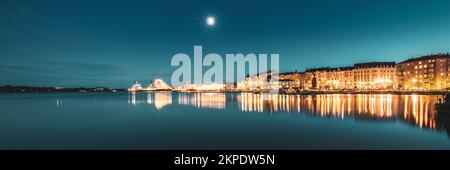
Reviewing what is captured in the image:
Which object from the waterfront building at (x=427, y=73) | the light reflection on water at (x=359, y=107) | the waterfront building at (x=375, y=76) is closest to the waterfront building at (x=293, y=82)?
the waterfront building at (x=375, y=76)

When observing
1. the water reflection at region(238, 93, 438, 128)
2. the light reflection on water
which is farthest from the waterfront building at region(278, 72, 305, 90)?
the water reflection at region(238, 93, 438, 128)

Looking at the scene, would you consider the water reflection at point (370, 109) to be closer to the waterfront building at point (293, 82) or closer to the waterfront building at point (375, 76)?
the waterfront building at point (375, 76)

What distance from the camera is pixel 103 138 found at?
53.9 feet

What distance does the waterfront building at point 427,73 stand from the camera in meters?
87.2

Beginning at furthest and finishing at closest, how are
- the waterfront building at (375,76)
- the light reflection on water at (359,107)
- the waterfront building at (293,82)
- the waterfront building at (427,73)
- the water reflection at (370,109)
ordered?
the waterfront building at (293,82) → the waterfront building at (375,76) → the waterfront building at (427,73) → the light reflection on water at (359,107) → the water reflection at (370,109)

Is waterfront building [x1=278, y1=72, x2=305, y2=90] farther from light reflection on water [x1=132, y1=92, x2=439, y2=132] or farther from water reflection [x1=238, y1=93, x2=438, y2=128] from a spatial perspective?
water reflection [x1=238, y1=93, x2=438, y2=128]

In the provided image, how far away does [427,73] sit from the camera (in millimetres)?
91562
